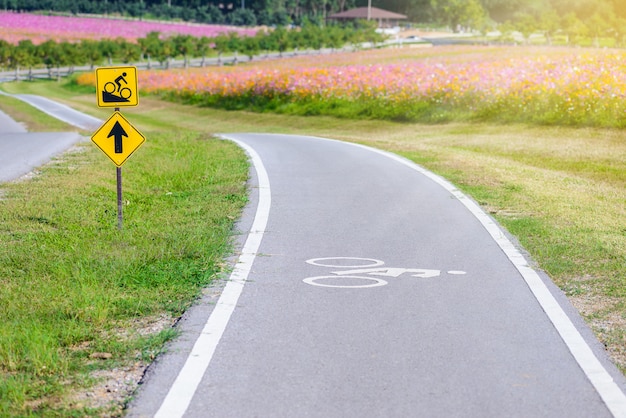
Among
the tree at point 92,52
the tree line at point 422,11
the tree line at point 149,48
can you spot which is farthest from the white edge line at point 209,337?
the tree line at point 422,11

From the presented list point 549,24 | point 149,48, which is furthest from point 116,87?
point 549,24

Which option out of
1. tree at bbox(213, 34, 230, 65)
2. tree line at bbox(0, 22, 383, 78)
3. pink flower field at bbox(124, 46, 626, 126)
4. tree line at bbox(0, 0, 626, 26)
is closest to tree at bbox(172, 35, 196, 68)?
tree line at bbox(0, 22, 383, 78)

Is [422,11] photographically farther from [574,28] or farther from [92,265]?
[92,265]

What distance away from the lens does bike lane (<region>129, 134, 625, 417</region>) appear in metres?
5.00

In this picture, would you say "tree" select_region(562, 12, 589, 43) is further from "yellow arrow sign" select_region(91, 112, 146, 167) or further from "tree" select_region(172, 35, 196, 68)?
"yellow arrow sign" select_region(91, 112, 146, 167)

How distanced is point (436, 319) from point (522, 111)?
20.2 meters

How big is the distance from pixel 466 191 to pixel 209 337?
25.2ft

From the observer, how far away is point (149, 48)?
248 ft

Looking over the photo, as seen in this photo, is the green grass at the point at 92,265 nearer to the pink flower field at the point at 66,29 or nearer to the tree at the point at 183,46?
the tree at the point at 183,46

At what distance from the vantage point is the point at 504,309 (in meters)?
6.91

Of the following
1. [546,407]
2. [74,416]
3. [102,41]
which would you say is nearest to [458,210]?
[546,407]

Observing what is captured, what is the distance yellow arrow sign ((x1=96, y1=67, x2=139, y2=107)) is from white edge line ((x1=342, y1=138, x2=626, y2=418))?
13.6ft

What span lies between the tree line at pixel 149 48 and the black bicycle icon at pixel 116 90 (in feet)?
205

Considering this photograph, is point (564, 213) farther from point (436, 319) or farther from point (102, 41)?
point (102, 41)
